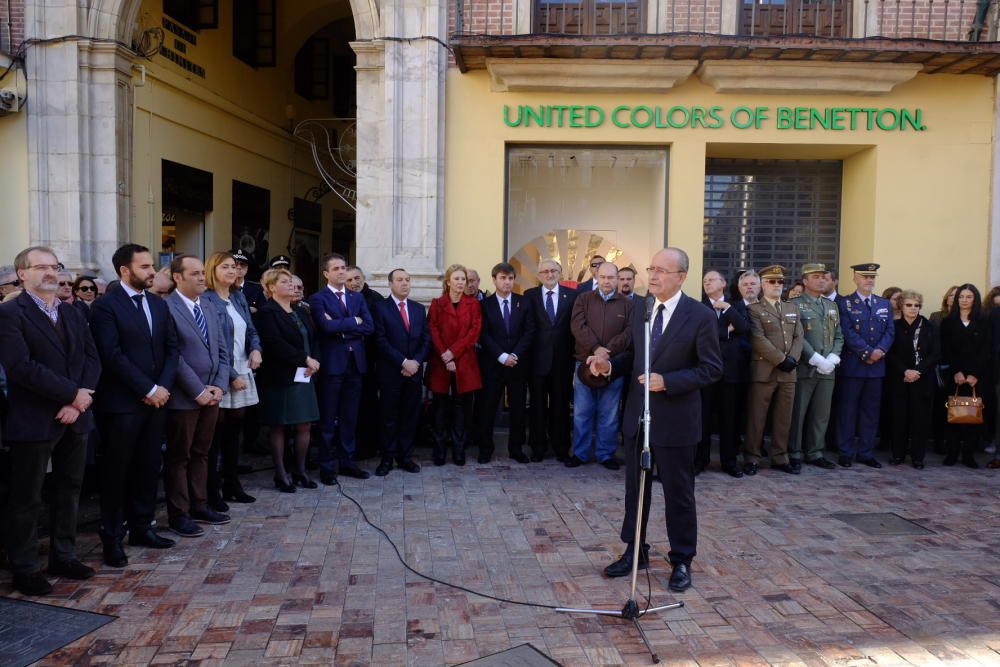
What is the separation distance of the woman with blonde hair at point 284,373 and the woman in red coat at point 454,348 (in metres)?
1.57

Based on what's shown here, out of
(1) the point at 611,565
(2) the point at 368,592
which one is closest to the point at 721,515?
(1) the point at 611,565

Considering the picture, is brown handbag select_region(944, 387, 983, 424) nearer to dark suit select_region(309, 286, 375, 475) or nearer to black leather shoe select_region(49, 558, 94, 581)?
dark suit select_region(309, 286, 375, 475)

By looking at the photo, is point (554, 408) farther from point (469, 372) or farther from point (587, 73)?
point (587, 73)

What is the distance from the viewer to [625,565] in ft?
16.5

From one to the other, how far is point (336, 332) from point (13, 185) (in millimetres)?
5732

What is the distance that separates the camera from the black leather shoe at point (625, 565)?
498cm

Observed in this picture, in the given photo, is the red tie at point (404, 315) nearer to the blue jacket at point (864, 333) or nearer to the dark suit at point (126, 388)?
the dark suit at point (126, 388)

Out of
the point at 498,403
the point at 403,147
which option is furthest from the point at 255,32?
the point at 498,403

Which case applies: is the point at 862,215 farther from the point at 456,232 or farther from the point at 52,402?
the point at 52,402

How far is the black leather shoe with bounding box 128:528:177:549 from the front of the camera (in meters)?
5.46

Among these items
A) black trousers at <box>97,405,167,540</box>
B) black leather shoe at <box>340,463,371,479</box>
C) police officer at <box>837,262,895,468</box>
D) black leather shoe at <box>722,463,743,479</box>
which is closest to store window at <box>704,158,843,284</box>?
police officer at <box>837,262,895,468</box>

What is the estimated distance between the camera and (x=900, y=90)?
9.85 meters

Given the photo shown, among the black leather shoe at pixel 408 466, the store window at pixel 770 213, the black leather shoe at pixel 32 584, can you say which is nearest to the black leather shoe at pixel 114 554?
the black leather shoe at pixel 32 584

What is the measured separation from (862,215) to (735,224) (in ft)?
5.32
